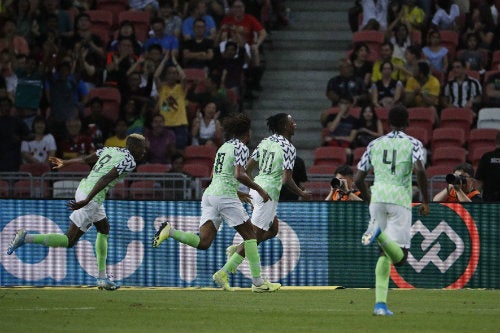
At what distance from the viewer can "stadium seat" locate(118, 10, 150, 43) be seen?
2777cm

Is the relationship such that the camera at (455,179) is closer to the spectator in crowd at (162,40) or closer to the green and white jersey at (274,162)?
the green and white jersey at (274,162)

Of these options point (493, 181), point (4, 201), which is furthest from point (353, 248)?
point (4, 201)

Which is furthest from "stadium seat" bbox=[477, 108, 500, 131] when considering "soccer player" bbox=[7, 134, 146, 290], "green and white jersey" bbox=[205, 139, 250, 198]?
"soccer player" bbox=[7, 134, 146, 290]

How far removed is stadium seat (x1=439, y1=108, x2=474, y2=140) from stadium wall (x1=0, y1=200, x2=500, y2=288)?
569 cm

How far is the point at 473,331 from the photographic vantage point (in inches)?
498

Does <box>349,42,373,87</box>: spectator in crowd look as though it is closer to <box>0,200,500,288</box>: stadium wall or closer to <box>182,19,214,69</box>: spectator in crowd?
<box>182,19,214,69</box>: spectator in crowd

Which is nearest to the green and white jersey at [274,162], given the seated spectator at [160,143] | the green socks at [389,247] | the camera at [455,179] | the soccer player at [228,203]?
the soccer player at [228,203]

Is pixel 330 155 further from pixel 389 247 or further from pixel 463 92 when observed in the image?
pixel 389 247

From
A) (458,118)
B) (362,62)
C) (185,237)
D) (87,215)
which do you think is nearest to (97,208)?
(87,215)

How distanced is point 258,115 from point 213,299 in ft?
34.9

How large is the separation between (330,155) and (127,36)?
5.36 m

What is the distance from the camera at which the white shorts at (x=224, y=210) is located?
17.2 m

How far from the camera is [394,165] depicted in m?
14.2

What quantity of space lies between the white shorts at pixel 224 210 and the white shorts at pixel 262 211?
43cm
